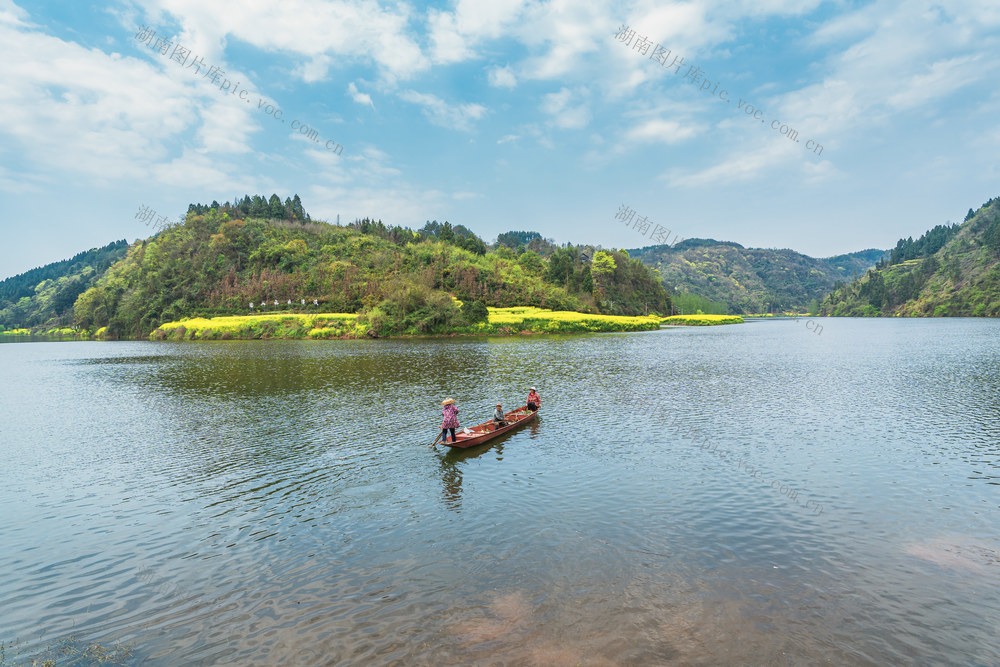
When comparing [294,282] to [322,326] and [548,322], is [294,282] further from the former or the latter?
[548,322]

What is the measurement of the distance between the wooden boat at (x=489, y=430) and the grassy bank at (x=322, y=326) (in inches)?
3777

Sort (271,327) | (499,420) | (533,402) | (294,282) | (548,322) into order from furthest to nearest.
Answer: (294,282), (548,322), (271,327), (533,402), (499,420)

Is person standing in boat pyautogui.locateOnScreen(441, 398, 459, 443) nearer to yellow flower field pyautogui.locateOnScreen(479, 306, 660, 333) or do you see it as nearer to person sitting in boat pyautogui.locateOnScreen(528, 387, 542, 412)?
person sitting in boat pyautogui.locateOnScreen(528, 387, 542, 412)

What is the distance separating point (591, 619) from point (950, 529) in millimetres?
14783

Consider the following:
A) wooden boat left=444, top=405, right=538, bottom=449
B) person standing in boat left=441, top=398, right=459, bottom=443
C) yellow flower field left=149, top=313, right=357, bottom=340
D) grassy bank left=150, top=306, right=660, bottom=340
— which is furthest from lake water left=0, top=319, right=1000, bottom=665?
yellow flower field left=149, top=313, right=357, bottom=340

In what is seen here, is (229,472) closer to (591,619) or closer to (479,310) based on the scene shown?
(591,619)

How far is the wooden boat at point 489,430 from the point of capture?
1076 inches

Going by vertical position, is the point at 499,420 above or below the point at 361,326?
below

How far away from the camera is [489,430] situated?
29.8 meters

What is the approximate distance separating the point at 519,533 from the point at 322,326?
4980 inches

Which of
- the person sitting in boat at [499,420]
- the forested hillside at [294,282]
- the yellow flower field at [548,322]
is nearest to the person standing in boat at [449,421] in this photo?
the person sitting in boat at [499,420]

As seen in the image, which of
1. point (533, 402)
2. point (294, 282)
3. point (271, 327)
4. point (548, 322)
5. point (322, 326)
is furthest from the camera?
point (294, 282)

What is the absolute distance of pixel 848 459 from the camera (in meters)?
24.5

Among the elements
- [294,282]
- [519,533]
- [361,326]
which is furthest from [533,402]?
[294,282]
